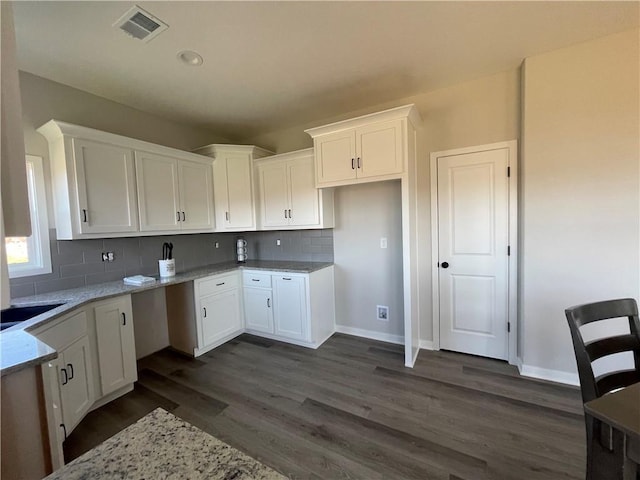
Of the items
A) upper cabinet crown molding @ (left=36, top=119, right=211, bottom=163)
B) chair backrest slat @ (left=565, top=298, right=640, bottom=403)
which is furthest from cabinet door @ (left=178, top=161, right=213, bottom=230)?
chair backrest slat @ (left=565, top=298, right=640, bottom=403)

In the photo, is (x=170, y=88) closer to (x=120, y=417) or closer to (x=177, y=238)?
(x=177, y=238)

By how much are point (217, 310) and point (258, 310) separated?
1.59 feet

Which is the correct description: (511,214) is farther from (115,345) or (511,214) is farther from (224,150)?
(115,345)

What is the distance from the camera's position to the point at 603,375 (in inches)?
46.7

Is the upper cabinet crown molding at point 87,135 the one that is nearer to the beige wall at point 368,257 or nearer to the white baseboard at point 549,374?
the beige wall at point 368,257

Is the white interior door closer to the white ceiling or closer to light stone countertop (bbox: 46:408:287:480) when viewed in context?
the white ceiling

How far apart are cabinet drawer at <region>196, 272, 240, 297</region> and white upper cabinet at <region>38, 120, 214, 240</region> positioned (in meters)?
0.64

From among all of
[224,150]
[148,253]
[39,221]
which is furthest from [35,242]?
[224,150]

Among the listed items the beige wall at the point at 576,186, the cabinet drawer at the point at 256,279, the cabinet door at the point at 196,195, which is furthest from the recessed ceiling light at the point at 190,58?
the beige wall at the point at 576,186

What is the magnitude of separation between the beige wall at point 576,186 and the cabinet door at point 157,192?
11.3ft

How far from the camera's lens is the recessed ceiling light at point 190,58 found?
2.06 meters

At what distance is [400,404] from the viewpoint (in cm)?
213

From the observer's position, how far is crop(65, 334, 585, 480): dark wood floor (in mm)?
1615

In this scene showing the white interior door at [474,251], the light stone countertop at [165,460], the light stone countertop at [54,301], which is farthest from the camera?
the white interior door at [474,251]
